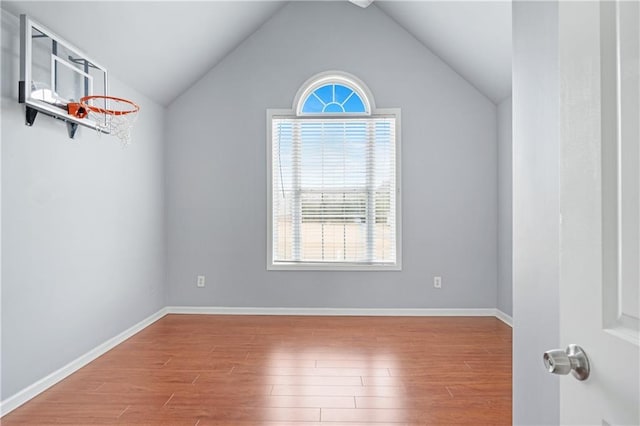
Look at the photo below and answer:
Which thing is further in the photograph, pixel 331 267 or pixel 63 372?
pixel 331 267

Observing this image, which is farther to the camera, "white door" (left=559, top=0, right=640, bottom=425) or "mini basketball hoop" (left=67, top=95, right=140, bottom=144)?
"mini basketball hoop" (left=67, top=95, right=140, bottom=144)

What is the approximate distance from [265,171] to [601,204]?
4157mm

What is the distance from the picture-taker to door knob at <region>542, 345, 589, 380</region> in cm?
74

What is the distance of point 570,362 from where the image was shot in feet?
2.50

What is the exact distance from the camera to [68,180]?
9.73ft

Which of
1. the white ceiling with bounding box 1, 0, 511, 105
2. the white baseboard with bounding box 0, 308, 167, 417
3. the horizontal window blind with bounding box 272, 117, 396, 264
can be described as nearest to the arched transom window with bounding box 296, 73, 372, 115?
the horizontal window blind with bounding box 272, 117, 396, 264

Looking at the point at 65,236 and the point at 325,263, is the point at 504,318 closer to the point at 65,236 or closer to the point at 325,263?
the point at 325,263

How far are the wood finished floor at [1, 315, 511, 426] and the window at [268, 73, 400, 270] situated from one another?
92 cm

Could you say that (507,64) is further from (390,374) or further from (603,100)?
(603,100)

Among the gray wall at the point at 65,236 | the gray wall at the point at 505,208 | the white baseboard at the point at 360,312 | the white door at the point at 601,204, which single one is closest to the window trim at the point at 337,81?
the gray wall at the point at 505,208

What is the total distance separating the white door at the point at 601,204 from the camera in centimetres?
65

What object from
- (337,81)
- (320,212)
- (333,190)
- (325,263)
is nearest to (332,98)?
(337,81)

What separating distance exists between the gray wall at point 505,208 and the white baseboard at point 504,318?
0.12 ft

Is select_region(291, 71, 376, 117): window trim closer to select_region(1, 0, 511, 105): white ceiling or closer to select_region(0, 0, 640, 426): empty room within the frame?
select_region(0, 0, 640, 426): empty room
